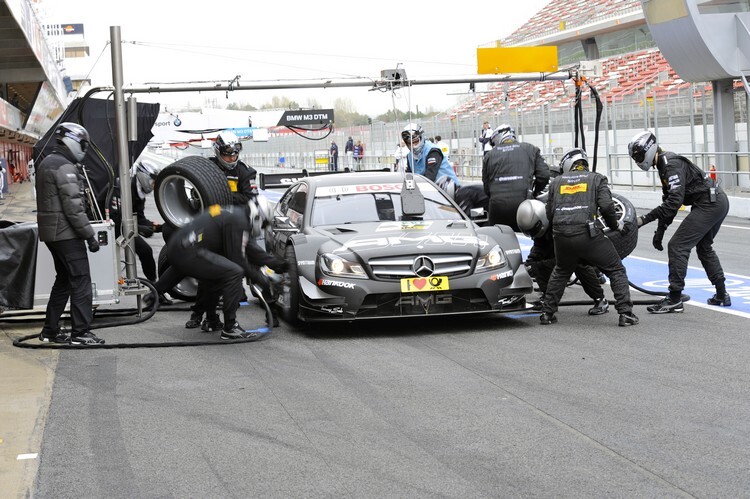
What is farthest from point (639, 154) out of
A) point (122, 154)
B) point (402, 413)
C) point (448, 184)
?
point (122, 154)

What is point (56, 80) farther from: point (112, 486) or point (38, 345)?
point (112, 486)

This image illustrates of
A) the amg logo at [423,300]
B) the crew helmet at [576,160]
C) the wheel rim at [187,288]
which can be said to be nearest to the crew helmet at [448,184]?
the crew helmet at [576,160]

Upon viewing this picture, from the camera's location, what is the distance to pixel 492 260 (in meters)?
9.01

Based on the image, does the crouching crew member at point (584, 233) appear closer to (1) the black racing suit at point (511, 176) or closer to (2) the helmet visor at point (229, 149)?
(1) the black racing suit at point (511, 176)

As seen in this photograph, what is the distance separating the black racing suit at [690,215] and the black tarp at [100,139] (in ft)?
17.2

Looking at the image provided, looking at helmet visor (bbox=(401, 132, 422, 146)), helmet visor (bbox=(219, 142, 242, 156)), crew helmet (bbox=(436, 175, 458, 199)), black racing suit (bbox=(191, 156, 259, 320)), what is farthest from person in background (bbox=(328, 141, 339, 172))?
helmet visor (bbox=(219, 142, 242, 156))

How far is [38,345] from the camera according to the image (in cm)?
858

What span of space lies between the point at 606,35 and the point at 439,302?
52.6 meters

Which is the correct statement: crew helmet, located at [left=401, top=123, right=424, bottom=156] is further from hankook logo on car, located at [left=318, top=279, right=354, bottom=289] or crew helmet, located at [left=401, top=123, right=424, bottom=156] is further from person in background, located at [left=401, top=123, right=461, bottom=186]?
hankook logo on car, located at [left=318, top=279, right=354, bottom=289]

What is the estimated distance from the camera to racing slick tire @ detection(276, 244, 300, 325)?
29.2 ft

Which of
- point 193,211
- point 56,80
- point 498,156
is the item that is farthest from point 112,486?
point 56,80

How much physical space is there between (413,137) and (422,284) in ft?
12.7

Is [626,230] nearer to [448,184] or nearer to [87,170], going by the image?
[448,184]

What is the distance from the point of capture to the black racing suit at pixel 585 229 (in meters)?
8.98
